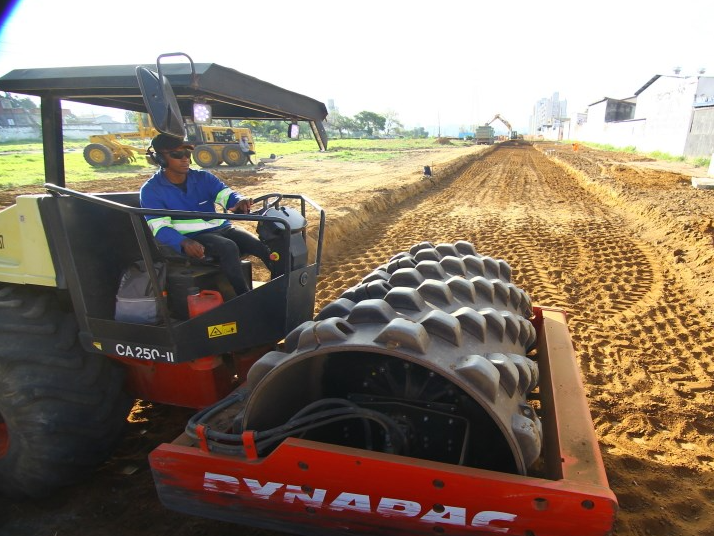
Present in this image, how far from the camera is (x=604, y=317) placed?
4.70m

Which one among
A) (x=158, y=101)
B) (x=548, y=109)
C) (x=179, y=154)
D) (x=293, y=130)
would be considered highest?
(x=548, y=109)

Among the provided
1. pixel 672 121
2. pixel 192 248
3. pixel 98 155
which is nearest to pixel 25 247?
pixel 192 248

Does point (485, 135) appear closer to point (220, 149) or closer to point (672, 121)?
point (672, 121)

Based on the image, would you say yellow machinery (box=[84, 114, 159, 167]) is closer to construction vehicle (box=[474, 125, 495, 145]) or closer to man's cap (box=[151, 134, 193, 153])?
man's cap (box=[151, 134, 193, 153])

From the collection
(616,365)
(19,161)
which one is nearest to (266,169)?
(19,161)

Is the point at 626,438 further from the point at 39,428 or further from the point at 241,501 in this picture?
the point at 39,428

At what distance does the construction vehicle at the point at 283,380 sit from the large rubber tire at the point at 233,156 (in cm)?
2090

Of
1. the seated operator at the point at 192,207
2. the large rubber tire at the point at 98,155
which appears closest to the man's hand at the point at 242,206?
the seated operator at the point at 192,207

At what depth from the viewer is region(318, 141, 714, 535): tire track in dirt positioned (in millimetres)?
2605

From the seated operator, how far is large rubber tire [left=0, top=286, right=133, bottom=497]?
736mm

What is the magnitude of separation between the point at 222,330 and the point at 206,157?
21300 millimetres

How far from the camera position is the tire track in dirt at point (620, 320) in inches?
103

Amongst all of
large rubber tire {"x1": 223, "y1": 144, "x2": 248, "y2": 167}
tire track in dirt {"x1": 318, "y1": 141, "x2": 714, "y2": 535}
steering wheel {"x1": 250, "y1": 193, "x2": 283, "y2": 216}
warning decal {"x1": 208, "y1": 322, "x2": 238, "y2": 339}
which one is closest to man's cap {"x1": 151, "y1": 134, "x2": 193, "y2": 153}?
steering wheel {"x1": 250, "y1": 193, "x2": 283, "y2": 216}

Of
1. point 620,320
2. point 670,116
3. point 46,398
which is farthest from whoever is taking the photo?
point 670,116
